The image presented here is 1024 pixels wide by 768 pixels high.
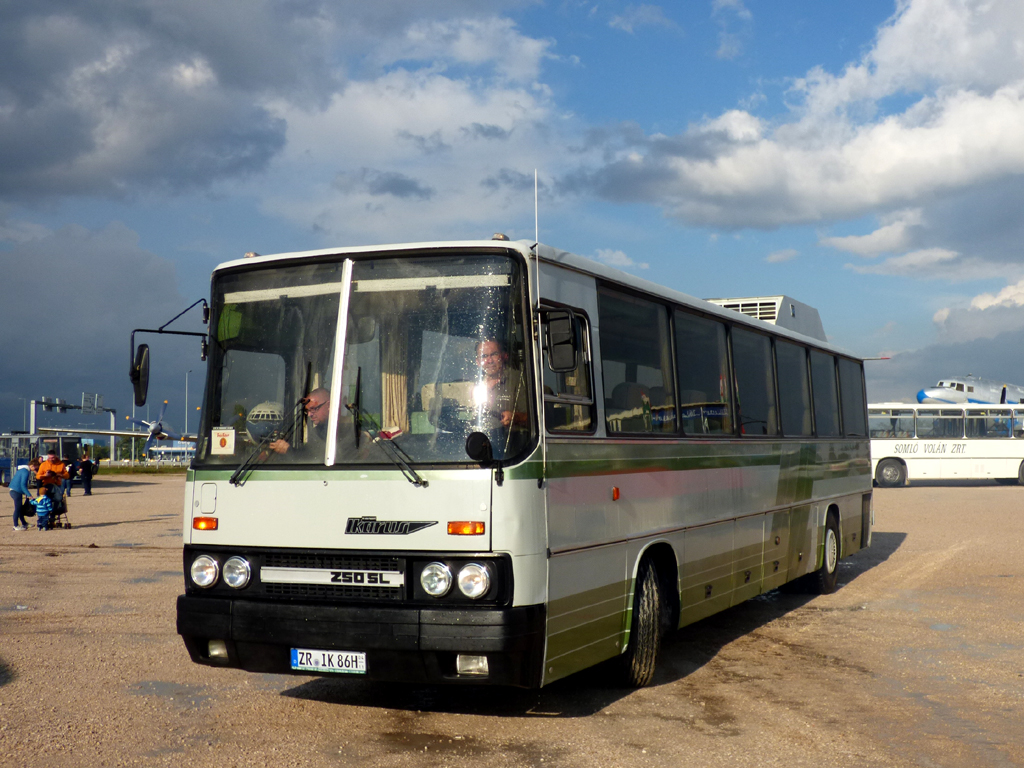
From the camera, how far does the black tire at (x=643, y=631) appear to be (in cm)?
754

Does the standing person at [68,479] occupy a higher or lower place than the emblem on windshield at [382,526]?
higher

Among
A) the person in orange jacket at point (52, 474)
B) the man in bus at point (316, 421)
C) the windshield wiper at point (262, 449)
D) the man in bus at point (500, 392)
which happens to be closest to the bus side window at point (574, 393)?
the man in bus at point (500, 392)

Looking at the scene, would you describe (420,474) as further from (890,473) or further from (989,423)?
(989,423)

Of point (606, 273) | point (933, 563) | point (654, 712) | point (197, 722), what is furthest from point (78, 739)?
point (933, 563)

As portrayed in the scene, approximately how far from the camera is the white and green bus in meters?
6.09

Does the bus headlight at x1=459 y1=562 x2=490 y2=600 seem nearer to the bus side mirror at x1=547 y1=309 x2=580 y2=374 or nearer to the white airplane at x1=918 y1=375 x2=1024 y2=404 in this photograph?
the bus side mirror at x1=547 y1=309 x2=580 y2=374

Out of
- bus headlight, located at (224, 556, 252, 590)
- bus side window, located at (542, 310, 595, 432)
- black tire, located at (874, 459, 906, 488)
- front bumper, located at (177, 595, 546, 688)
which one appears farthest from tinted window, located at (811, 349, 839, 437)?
black tire, located at (874, 459, 906, 488)

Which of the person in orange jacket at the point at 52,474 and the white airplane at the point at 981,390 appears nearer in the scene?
the person in orange jacket at the point at 52,474

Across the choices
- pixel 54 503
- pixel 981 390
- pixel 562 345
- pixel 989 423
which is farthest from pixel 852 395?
pixel 981 390

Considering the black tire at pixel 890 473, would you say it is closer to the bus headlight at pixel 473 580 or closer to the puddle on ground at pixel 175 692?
the puddle on ground at pixel 175 692

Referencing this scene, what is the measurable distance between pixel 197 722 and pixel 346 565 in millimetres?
1472

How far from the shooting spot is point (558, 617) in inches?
253

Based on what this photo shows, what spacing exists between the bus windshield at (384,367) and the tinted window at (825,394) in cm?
742

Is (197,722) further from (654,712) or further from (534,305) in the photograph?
(534,305)
